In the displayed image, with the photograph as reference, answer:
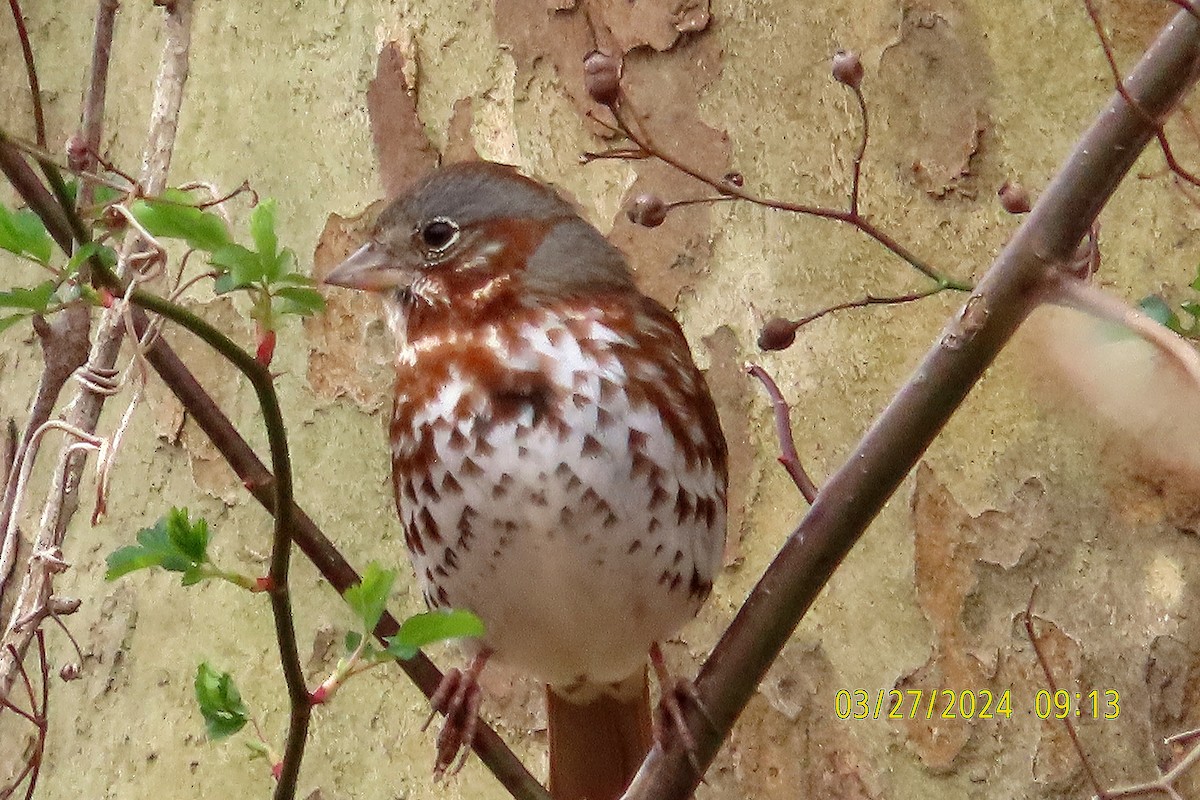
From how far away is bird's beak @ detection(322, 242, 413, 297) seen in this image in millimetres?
1891

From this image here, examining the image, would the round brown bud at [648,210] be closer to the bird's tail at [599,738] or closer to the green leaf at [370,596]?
the green leaf at [370,596]

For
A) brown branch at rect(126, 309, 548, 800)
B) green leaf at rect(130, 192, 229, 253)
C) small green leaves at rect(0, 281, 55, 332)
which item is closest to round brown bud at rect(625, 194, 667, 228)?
brown branch at rect(126, 309, 548, 800)

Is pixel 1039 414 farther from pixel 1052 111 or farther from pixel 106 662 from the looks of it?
pixel 106 662

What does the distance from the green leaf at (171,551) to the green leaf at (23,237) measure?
0.22 meters

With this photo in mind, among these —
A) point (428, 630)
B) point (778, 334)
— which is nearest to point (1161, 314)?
point (778, 334)

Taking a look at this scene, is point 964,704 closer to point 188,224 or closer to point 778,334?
point 778,334

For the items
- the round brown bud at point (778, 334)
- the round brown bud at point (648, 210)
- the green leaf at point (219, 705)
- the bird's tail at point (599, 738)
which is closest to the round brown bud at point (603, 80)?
the round brown bud at point (648, 210)

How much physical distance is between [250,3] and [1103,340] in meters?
1.92

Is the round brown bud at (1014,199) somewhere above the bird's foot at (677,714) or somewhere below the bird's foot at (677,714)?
above

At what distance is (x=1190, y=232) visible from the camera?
2.01 meters

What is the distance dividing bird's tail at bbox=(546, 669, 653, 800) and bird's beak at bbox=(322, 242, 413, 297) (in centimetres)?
68

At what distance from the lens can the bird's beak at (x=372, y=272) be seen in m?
1.89

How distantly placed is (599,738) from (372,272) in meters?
0.76

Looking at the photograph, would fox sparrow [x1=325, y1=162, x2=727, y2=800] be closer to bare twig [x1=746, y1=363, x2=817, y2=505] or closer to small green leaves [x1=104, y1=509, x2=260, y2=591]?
bare twig [x1=746, y1=363, x2=817, y2=505]
